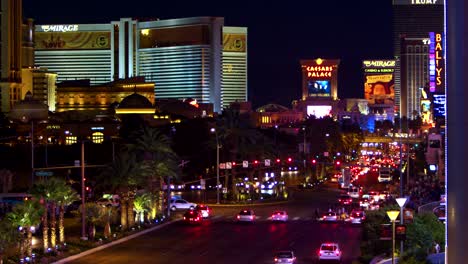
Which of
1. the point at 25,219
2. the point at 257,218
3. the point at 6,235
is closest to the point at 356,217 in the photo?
the point at 257,218

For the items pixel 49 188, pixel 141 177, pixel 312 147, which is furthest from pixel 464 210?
pixel 312 147

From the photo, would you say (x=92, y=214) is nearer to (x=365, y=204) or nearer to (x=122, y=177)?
(x=122, y=177)

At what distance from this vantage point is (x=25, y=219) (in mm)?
39156

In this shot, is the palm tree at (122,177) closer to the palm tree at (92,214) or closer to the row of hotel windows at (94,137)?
the palm tree at (92,214)

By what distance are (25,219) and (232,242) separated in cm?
1320

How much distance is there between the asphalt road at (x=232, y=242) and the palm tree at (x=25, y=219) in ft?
8.86

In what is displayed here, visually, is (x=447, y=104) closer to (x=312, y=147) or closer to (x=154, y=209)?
(x=154, y=209)

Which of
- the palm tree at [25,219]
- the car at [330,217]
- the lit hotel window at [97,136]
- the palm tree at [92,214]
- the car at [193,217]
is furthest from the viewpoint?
the lit hotel window at [97,136]

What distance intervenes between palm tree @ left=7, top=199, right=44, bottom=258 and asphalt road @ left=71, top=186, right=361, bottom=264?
2.70 m

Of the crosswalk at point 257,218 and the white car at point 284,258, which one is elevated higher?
the white car at point 284,258

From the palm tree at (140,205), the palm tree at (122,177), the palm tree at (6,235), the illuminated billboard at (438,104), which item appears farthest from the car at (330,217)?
the illuminated billboard at (438,104)

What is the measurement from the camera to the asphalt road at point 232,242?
42.1 m

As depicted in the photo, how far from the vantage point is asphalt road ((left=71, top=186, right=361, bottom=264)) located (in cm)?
4209

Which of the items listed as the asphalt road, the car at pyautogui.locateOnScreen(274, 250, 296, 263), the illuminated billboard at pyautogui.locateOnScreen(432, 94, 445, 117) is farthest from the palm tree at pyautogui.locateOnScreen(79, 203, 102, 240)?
the illuminated billboard at pyautogui.locateOnScreen(432, 94, 445, 117)
